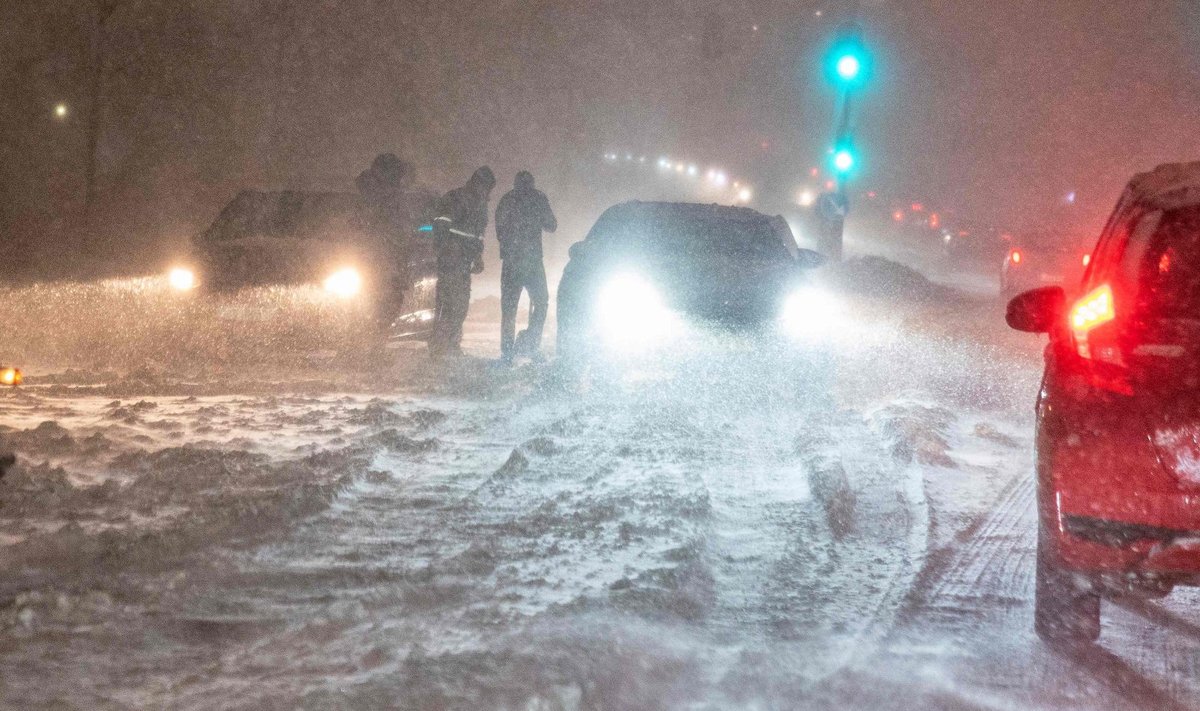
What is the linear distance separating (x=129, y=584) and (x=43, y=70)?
941 inches

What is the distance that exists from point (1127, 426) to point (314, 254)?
28.0 feet

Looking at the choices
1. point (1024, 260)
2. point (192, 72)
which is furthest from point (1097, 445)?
point (192, 72)

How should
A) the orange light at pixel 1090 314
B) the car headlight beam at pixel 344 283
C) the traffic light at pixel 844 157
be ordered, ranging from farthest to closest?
the traffic light at pixel 844 157 → the car headlight beam at pixel 344 283 → the orange light at pixel 1090 314

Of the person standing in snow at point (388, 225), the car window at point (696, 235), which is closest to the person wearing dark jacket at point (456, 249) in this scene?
the person standing in snow at point (388, 225)

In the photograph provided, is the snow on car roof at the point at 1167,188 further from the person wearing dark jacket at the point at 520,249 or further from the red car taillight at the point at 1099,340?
the person wearing dark jacket at the point at 520,249

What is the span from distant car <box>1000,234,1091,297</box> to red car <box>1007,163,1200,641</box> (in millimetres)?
17592

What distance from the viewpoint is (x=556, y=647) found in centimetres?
365

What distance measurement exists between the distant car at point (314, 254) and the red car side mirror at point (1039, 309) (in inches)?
299

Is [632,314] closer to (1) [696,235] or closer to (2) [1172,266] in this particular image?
(1) [696,235]

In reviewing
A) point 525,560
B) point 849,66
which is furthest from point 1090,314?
point 849,66

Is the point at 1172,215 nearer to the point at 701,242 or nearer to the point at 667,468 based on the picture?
the point at 667,468

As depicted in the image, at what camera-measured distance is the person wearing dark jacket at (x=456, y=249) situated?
1145cm

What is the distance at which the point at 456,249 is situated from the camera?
38.3ft

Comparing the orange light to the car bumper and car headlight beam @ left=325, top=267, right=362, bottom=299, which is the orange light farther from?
car headlight beam @ left=325, top=267, right=362, bottom=299
